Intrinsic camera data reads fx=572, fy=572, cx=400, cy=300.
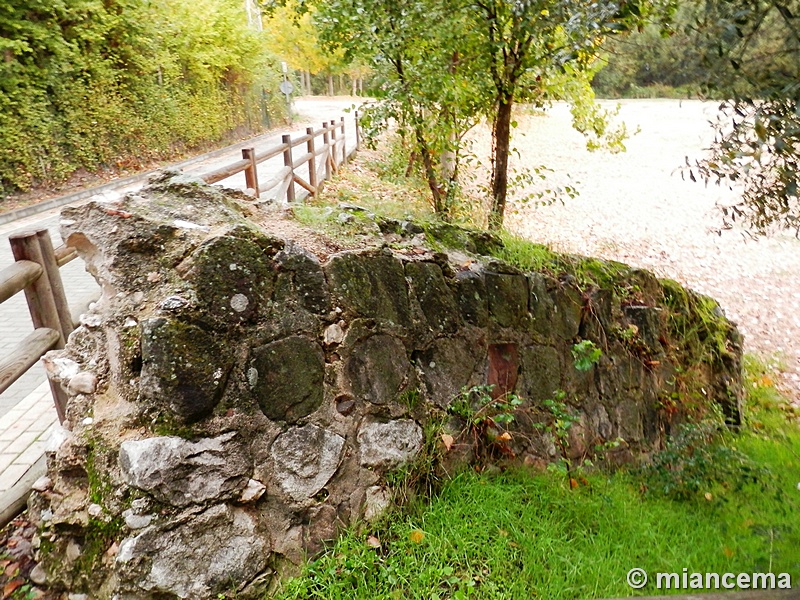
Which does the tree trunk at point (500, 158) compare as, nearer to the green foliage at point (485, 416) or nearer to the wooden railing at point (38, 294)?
the green foliage at point (485, 416)

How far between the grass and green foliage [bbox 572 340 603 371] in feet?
2.42

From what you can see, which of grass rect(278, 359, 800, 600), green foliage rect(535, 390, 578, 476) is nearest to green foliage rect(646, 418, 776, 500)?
grass rect(278, 359, 800, 600)

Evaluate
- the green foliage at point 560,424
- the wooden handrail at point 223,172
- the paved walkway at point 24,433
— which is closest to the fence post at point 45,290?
the paved walkway at point 24,433

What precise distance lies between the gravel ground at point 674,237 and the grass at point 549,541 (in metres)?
2.65

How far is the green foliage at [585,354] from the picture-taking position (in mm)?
3949

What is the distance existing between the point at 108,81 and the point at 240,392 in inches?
566

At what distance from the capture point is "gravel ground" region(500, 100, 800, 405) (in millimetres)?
9047

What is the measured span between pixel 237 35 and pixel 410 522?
2229 centimetres

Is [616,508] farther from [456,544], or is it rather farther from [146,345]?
[146,345]

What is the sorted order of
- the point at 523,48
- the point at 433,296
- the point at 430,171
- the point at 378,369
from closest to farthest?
the point at 378,369 < the point at 433,296 < the point at 523,48 < the point at 430,171

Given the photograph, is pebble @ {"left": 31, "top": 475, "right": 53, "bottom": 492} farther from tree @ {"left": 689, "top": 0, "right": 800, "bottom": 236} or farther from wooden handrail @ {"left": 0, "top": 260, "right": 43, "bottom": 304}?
tree @ {"left": 689, "top": 0, "right": 800, "bottom": 236}

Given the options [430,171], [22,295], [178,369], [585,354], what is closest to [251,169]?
[430,171]

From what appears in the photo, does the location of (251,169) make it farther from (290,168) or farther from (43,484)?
(43,484)

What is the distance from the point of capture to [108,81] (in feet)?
46.6
